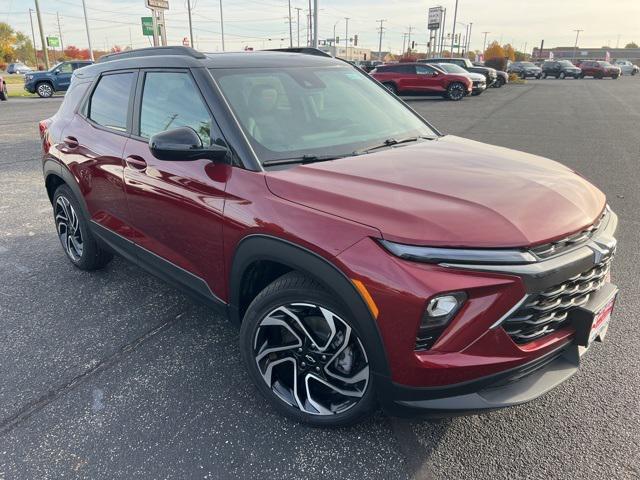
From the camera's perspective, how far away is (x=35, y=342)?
3.18 m

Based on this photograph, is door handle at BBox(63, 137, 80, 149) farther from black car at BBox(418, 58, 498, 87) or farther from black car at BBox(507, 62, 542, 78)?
black car at BBox(507, 62, 542, 78)

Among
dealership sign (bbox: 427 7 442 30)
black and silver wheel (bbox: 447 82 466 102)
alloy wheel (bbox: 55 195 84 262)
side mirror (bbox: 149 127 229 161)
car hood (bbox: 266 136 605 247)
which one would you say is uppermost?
dealership sign (bbox: 427 7 442 30)

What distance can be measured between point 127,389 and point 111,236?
4.37ft

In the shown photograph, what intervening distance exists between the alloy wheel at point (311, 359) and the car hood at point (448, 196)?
511 millimetres

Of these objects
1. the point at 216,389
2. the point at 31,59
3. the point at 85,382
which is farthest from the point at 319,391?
the point at 31,59

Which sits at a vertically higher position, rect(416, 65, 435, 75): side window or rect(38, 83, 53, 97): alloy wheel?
rect(416, 65, 435, 75): side window

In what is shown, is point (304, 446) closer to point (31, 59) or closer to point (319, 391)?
point (319, 391)

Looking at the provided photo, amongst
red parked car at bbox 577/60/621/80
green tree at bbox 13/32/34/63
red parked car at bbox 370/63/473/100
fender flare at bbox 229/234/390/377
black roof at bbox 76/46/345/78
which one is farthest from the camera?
green tree at bbox 13/32/34/63

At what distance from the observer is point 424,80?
2225 cm

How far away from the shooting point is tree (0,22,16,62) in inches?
3145

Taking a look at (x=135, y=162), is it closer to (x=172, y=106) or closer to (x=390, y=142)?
(x=172, y=106)

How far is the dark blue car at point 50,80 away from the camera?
24.4 meters

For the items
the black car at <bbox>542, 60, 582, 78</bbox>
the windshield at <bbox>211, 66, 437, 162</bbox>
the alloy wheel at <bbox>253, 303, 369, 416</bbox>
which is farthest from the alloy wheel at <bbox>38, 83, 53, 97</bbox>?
the black car at <bbox>542, 60, 582, 78</bbox>

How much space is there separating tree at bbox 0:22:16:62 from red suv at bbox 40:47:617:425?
318 feet
